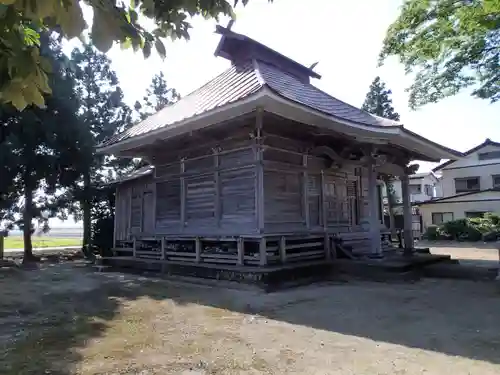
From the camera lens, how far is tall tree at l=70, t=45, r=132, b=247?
1686 centimetres

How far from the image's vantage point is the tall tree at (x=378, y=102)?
30.2m

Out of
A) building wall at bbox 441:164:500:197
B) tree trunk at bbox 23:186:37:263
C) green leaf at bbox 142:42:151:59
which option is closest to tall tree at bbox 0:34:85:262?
tree trunk at bbox 23:186:37:263

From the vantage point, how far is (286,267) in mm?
7949

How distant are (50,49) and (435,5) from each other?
13524 millimetres

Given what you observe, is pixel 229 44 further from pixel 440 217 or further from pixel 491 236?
pixel 440 217

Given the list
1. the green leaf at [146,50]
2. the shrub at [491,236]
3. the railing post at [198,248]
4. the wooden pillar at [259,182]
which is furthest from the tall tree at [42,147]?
the shrub at [491,236]

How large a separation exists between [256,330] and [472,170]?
1281 inches

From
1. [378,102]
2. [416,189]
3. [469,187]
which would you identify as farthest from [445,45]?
[416,189]

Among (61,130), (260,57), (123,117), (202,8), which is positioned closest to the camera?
(202,8)

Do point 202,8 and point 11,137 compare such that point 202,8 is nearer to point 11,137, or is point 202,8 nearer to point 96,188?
point 11,137

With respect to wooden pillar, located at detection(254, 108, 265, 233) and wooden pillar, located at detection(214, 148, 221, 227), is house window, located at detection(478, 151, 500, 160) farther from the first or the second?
wooden pillar, located at detection(254, 108, 265, 233)

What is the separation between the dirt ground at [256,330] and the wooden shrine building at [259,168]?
5.74 ft

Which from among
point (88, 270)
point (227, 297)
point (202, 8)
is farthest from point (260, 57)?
point (202, 8)

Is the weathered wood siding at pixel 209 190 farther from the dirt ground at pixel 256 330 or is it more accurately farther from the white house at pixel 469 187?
the white house at pixel 469 187
